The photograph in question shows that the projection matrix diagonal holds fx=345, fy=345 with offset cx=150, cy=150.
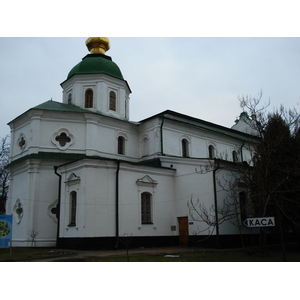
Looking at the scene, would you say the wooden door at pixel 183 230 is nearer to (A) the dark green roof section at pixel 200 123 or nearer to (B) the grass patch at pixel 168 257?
(B) the grass patch at pixel 168 257

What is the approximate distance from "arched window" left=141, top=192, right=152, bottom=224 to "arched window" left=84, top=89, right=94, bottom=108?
32.0 feet

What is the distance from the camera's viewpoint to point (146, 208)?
23438mm

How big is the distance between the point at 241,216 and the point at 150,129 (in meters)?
9.99

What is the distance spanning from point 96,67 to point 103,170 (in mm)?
11535

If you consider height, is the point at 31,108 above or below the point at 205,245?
above

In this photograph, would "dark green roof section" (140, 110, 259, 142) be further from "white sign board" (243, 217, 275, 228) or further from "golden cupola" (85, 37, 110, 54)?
"white sign board" (243, 217, 275, 228)

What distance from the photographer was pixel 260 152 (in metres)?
17.6

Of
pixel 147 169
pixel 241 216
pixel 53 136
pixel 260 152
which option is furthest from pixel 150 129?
pixel 260 152

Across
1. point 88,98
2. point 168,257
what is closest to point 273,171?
point 168,257

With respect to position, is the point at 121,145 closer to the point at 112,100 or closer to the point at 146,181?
the point at 112,100

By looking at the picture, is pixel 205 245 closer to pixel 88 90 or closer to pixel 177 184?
pixel 177 184

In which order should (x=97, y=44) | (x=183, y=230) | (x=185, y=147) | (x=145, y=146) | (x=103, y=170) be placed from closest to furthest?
(x=103, y=170) → (x=183, y=230) → (x=145, y=146) → (x=185, y=147) → (x=97, y=44)

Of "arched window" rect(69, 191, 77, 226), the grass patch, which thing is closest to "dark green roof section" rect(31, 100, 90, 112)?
"arched window" rect(69, 191, 77, 226)

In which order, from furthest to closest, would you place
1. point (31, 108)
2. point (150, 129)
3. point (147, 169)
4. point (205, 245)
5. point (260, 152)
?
point (150, 129)
point (31, 108)
point (147, 169)
point (205, 245)
point (260, 152)
